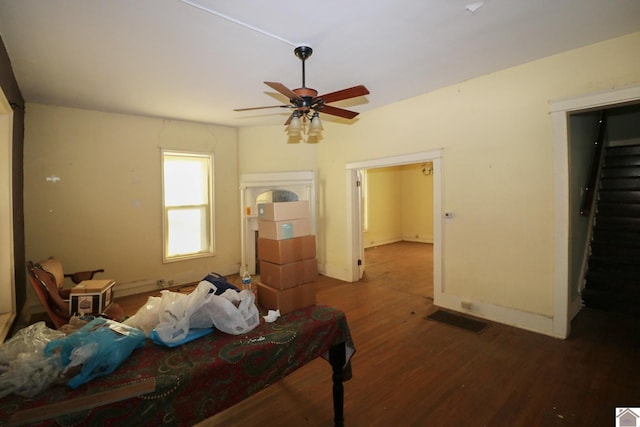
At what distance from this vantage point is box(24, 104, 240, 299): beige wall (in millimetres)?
3902

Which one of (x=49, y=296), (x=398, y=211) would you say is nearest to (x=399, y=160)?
(x=49, y=296)

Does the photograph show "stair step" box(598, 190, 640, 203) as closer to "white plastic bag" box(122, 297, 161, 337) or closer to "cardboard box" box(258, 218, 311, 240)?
"cardboard box" box(258, 218, 311, 240)

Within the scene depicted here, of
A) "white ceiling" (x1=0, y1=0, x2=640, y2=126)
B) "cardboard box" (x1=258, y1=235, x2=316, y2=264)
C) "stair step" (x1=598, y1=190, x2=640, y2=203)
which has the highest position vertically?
"white ceiling" (x1=0, y1=0, x2=640, y2=126)

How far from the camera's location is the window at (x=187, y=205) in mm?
4859

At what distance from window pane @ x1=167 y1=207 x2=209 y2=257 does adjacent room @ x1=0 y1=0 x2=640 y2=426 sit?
0.03m

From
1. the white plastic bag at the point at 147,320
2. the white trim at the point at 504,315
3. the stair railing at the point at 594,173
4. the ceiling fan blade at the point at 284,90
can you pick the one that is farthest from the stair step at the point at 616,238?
the white plastic bag at the point at 147,320

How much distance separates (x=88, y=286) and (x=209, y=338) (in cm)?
263

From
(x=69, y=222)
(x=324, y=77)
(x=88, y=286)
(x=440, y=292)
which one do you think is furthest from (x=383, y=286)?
(x=69, y=222)

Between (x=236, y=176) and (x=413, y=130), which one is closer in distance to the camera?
(x=413, y=130)

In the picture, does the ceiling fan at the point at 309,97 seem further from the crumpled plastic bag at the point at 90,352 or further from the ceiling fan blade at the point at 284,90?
the crumpled plastic bag at the point at 90,352

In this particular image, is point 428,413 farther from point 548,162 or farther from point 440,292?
point 548,162

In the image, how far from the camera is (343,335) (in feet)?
5.99

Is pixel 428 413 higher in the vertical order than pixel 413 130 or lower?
lower

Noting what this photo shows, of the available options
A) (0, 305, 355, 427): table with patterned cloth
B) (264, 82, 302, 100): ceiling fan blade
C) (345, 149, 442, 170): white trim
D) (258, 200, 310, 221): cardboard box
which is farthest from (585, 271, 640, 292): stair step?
(264, 82, 302, 100): ceiling fan blade
